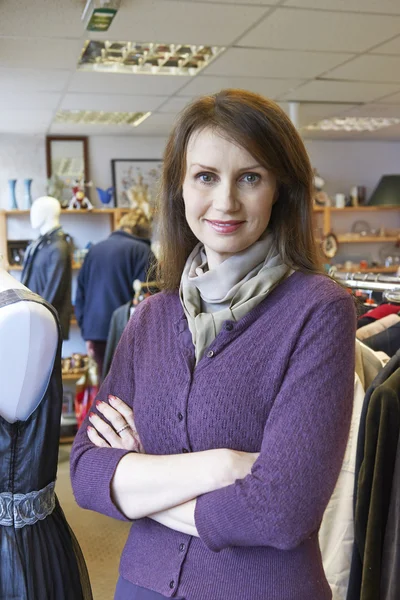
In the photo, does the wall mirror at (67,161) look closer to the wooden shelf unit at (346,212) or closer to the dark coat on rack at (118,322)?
the wooden shelf unit at (346,212)

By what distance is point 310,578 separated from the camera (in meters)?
1.11

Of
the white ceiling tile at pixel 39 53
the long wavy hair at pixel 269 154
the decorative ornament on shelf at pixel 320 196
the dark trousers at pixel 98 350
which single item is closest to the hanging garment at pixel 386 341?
the long wavy hair at pixel 269 154

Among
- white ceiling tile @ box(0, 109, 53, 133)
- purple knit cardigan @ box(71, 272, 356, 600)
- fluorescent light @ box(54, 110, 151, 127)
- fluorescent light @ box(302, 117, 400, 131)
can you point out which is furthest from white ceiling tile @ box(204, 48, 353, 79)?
purple knit cardigan @ box(71, 272, 356, 600)

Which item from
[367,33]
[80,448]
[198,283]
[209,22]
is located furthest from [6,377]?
[367,33]

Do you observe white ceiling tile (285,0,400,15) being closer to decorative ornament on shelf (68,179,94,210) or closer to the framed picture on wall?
decorative ornament on shelf (68,179,94,210)

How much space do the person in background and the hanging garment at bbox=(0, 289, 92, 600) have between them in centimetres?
322

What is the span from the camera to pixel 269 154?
117 centimetres

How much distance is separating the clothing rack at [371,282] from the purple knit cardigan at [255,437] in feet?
3.00

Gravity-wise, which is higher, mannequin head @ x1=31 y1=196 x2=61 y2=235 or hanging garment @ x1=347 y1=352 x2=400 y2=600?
mannequin head @ x1=31 y1=196 x2=61 y2=235

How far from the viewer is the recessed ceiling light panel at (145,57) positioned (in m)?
3.73

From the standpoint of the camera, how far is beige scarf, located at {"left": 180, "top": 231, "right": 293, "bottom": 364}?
1.18 m

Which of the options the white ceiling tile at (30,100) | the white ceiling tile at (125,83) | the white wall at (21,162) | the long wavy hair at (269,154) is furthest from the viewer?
the white wall at (21,162)

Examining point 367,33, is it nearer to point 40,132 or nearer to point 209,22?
point 209,22

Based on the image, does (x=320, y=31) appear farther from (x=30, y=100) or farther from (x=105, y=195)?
(x=105, y=195)
